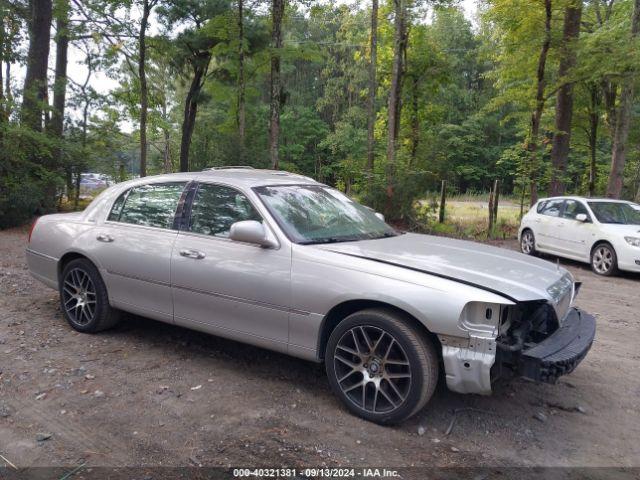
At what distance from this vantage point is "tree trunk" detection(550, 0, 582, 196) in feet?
48.1

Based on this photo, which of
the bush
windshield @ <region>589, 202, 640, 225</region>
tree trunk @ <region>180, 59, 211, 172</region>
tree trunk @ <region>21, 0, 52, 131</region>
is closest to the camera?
windshield @ <region>589, 202, 640, 225</region>

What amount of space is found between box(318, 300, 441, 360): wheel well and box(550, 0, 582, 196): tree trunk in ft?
43.6

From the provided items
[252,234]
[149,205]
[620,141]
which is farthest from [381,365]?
[620,141]

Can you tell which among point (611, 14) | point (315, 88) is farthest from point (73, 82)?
point (315, 88)

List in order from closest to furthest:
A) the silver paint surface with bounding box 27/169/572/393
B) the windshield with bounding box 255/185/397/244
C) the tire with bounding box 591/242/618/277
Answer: the silver paint surface with bounding box 27/169/572/393 → the windshield with bounding box 255/185/397/244 → the tire with bounding box 591/242/618/277

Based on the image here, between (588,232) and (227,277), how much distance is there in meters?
8.55

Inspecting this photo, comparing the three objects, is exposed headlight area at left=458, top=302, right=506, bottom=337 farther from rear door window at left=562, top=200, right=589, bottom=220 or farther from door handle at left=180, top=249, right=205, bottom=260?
rear door window at left=562, top=200, right=589, bottom=220

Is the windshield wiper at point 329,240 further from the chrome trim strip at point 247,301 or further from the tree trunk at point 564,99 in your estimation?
the tree trunk at point 564,99

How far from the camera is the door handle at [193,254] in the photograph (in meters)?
4.33

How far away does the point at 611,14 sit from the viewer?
20438 millimetres

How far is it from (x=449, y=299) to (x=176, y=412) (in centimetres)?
202

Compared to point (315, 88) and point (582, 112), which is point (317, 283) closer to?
point (582, 112)

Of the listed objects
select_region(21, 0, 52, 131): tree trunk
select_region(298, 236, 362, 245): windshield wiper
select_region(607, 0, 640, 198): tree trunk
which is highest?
select_region(21, 0, 52, 131): tree trunk

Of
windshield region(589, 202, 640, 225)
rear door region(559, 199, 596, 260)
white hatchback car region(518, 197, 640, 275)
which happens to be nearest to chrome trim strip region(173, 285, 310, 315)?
white hatchback car region(518, 197, 640, 275)
